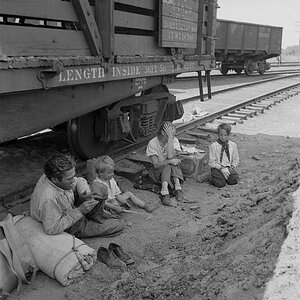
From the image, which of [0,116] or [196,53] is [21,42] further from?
[196,53]

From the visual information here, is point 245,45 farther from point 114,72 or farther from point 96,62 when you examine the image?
point 96,62

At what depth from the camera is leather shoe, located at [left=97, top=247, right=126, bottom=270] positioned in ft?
12.1

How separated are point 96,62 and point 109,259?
6.66ft

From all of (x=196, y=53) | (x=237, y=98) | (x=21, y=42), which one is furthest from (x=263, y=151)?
(x=237, y=98)

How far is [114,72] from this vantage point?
4.79 meters

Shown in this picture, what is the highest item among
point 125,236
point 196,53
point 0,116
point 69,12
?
point 69,12

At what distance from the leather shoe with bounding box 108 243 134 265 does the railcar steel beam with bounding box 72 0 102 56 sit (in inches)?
80.1

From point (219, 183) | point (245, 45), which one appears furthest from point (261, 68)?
point (219, 183)

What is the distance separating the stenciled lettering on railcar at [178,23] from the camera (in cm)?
581

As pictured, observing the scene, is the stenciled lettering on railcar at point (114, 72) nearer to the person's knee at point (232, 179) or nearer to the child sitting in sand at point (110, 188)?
the child sitting in sand at point (110, 188)

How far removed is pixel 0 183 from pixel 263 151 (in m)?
4.68

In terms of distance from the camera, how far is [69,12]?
13.5ft

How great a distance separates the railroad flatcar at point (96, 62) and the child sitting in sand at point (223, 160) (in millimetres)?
1222

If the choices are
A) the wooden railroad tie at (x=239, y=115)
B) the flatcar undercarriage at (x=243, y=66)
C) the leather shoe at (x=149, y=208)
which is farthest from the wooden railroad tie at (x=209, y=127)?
the flatcar undercarriage at (x=243, y=66)
